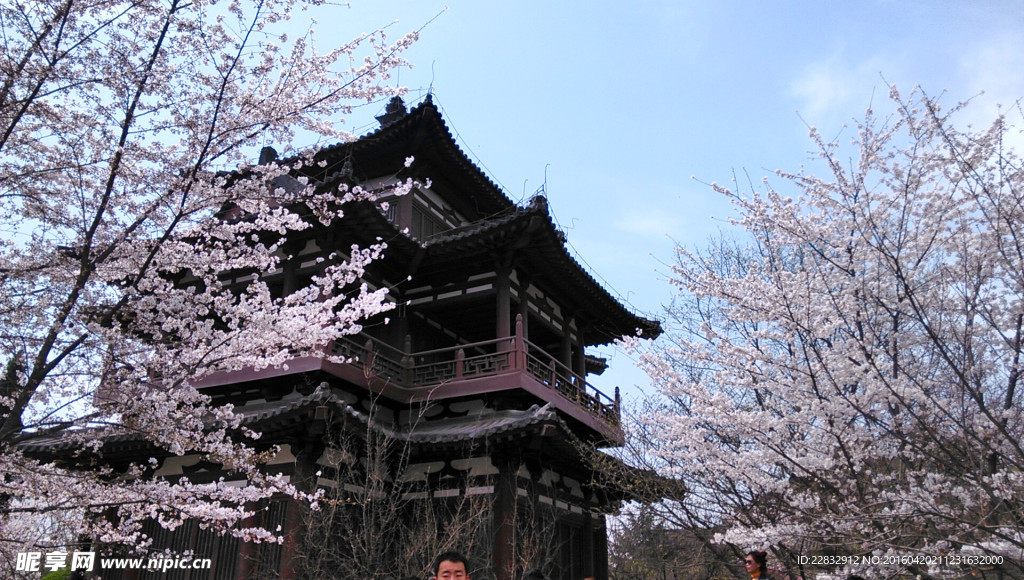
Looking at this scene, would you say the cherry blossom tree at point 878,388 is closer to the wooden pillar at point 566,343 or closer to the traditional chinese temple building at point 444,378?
the traditional chinese temple building at point 444,378

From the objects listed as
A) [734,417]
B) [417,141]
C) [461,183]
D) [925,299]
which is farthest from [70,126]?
[461,183]

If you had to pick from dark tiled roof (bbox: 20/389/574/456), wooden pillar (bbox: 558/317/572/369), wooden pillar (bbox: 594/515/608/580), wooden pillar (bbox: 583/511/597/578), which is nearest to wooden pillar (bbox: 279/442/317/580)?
dark tiled roof (bbox: 20/389/574/456)

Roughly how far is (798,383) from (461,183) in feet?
37.6

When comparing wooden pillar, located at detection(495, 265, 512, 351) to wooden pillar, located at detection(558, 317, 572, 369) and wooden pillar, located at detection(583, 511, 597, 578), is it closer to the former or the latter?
wooden pillar, located at detection(558, 317, 572, 369)

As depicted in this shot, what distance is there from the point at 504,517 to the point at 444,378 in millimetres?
2892

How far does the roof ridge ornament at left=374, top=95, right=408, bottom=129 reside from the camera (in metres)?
16.0

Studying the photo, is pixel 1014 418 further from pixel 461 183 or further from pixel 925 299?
pixel 461 183

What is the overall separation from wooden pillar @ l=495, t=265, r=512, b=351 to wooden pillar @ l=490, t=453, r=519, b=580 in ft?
7.81

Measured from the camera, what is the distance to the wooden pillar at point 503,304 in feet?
45.4

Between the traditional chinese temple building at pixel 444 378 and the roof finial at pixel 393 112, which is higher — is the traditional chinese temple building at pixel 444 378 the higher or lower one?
the lower one

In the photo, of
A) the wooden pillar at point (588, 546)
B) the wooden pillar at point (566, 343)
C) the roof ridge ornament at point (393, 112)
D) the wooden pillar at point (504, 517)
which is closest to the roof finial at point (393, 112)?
the roof ridge ornament at point (393, 112)

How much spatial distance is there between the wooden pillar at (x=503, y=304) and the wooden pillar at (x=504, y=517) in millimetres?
2381

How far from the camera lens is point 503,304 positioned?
14023 mm

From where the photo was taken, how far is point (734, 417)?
777 centimetres
